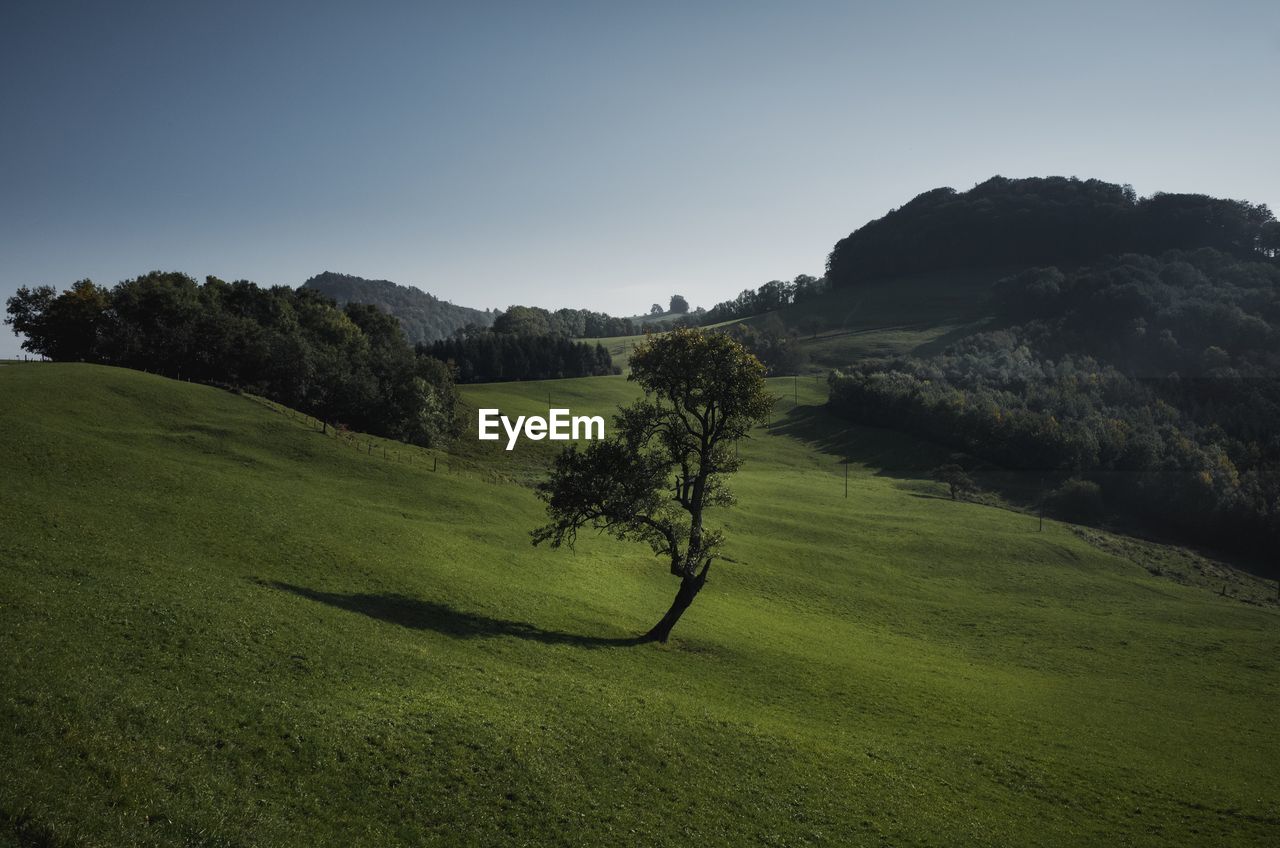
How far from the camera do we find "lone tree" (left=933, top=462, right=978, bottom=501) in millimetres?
110750

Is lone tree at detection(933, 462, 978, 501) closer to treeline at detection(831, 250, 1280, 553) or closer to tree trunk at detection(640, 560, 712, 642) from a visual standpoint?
treeline at detection(831, 250, 1280, 553)

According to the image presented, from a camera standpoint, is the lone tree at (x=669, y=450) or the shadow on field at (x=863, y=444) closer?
the lone tree at (x=669, y=450)

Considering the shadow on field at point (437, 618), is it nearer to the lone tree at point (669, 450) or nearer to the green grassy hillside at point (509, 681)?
the green grassy hillside at point (509, 681)

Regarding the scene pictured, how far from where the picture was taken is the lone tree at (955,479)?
11075 centimetres

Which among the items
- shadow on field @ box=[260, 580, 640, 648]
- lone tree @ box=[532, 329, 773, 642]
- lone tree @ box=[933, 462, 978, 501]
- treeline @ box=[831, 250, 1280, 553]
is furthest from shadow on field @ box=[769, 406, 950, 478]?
shadow on field @ box=[260, 580, 640, 648]

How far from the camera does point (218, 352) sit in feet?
315

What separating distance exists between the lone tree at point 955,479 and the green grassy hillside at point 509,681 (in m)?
45.0

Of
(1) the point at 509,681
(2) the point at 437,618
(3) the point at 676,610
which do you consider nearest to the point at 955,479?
(3) the point at 676,610

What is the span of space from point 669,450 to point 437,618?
578 inches

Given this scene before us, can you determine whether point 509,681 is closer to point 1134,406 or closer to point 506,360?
point 1134,406

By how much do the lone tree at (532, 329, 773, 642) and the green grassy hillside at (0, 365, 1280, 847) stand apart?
18.5ft

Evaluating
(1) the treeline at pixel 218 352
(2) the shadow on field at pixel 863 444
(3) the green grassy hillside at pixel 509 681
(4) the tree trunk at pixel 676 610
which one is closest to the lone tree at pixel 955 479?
(2) the shadow on field at pixel 863 444

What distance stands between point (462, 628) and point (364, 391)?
69.4 m

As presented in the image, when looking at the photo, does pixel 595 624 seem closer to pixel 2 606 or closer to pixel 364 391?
pixel 2 606
